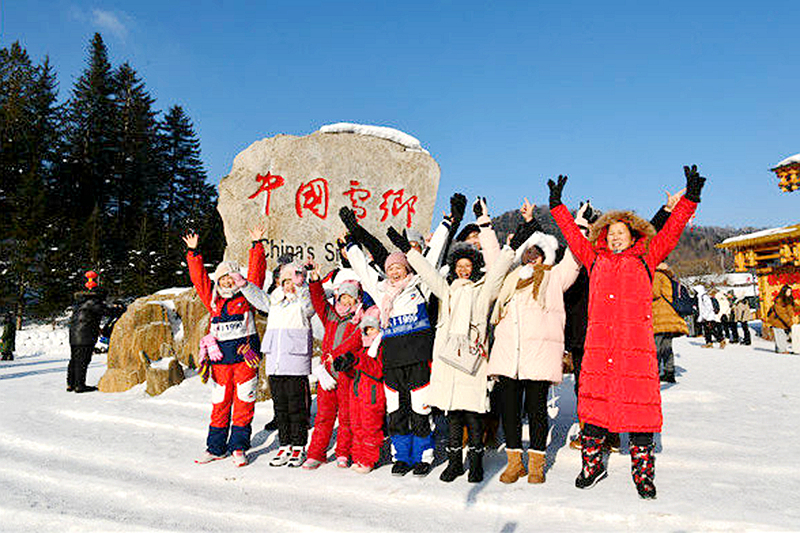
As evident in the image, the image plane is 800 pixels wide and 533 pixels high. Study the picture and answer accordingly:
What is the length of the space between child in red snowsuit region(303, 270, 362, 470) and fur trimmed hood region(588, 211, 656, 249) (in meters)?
1.74

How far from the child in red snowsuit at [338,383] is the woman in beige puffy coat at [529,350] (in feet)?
3.46

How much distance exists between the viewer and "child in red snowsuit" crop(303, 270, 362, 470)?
11.5 feet

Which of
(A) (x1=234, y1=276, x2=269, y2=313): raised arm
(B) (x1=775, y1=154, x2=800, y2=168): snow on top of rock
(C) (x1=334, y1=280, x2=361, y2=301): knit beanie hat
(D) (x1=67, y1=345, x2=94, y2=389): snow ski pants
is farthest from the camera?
(B) (x1=775, y1=154, x2=800, y2=168): snow on top of rock

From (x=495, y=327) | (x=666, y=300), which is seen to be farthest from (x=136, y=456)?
(x=666, y=300)

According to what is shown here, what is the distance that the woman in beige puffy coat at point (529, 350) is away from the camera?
9.99 ft

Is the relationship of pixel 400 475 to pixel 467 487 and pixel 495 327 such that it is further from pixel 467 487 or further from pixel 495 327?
pixel 495 327

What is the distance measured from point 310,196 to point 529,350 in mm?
4102

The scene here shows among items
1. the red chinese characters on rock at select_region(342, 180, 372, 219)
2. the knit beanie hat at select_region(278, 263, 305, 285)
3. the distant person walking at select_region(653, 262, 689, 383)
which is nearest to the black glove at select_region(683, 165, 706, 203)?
the distant person walking at select_region(653, 262, 689, 383)

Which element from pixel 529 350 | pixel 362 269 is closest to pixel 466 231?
pixel 362 269

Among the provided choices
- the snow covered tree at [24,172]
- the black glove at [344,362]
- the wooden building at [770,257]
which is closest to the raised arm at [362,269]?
the black glove at [344,362]

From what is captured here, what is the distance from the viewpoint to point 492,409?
3.74 metres

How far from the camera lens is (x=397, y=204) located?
6430 millimetres

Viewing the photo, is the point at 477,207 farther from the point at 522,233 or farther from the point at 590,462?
the point at 590,462

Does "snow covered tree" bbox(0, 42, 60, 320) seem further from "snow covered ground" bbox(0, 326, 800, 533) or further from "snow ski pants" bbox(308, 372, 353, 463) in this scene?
"snow ski pants" bbox(308, 372, 353, 463)
